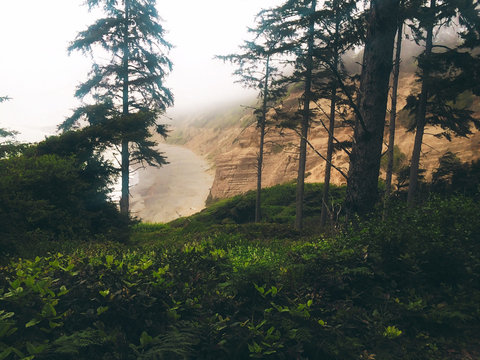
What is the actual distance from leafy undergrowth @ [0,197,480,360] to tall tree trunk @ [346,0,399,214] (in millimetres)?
549

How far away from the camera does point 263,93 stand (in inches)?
744

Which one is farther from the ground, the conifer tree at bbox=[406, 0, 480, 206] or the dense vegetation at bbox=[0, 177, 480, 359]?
the conifer tree at bbox=[406, 0, 480, 206]

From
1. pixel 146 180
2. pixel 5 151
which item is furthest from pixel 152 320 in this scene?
pixel 146 180

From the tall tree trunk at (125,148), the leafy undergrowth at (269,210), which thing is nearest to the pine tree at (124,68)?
the tall tree trunk at (125,148)

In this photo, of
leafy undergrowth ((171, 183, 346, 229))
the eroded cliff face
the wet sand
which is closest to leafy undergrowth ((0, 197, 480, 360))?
leafy undergrowth ((171, 183, 346, 229))

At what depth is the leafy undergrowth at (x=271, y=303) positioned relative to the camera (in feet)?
8.37

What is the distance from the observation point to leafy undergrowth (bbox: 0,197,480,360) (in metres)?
2.55

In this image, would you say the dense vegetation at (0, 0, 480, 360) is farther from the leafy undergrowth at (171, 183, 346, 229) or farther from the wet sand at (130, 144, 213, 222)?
the wet sand at (130, 144, 213, 222)

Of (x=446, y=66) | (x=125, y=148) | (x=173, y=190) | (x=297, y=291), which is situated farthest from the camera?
(x=173, y=190)

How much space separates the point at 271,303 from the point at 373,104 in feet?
Result: 10.4

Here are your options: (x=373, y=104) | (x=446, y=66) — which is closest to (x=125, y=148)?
(x=373, y=104)

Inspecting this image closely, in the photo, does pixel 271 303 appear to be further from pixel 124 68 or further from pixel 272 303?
pixel 124 68

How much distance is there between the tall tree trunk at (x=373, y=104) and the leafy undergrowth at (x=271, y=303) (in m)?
0.55

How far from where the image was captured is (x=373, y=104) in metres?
4.52
